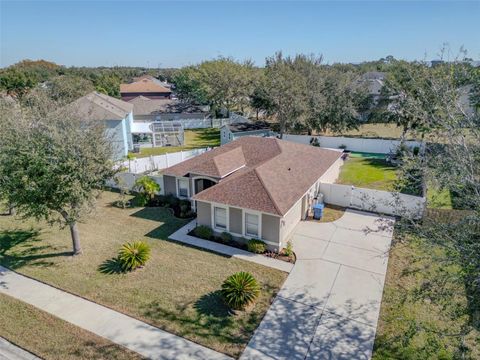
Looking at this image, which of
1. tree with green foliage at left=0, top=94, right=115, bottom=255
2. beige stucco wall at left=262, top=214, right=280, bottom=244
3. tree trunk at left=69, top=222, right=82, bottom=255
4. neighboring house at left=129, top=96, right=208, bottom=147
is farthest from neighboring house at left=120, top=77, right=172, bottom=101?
beige stucco wall at left=262, top=214, right=280, bottom=244

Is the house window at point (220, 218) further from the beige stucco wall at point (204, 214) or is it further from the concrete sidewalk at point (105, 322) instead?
the concrete sidewalk at point (105, 322)

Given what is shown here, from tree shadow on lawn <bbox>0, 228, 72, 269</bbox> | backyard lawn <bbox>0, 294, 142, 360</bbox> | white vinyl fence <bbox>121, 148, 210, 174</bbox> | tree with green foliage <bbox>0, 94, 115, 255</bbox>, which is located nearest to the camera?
backyard lawn <bbox>0, 294, 142, 360</bbox>

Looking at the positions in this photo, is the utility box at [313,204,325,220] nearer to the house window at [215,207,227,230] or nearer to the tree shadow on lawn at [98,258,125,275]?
the house window at [215,207,227,230]

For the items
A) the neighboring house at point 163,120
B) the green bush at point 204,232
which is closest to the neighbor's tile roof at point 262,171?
the green bush at point 204,232

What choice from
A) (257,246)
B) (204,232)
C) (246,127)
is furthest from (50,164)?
(246,127)

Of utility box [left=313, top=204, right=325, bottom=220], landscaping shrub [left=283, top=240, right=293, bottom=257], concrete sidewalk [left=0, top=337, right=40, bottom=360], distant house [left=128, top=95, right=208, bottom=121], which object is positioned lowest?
concrete sidewalk [left=0, top=337, right=40, bottom=360]

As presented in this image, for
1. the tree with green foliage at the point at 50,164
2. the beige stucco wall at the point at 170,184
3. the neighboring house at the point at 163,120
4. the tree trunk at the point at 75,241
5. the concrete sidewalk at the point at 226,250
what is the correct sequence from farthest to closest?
the neighboring house at the point at 163,120, the beige stucco wall at the point at 170,184, the tree trunk at the point at 75,241, the concrete sidewalk at the point at 226,250, the tree with green foliage at the point at 50,164
